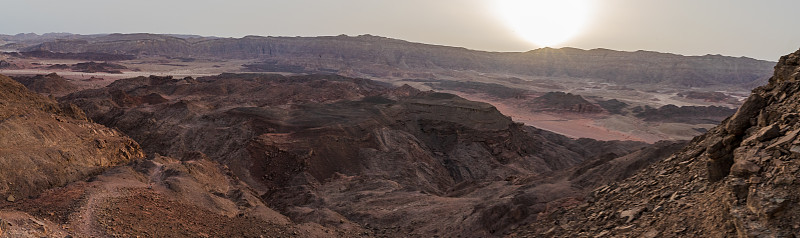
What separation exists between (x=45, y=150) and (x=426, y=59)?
14888cm

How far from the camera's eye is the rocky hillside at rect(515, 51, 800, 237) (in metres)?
6.81

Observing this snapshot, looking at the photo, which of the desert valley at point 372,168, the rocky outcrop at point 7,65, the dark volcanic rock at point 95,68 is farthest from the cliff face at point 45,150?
the rocky outcrop at point 7,65

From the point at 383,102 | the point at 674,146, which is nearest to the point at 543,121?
the point at 383,102

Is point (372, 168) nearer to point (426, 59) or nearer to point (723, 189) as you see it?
point (723, 189)

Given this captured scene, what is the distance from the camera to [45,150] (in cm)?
1576

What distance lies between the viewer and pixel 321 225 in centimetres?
1658

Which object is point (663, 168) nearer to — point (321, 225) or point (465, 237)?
point (465, 237)

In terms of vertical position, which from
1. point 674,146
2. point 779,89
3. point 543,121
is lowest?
point 543,121

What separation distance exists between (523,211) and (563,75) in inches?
6096

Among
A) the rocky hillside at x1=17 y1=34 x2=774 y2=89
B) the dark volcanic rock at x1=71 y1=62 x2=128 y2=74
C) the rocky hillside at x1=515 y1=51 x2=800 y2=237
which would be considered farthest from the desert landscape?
the rocky hillside at x1=17 y1=34 x2=774 y2=89

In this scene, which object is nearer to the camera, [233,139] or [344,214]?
[344,214]

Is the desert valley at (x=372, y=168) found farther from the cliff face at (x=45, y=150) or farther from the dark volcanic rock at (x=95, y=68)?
the dark volcanic rock at (x=95, y=68)

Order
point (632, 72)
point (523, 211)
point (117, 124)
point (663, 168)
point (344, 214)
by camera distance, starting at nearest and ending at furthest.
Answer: point (663, 168)
point (523, 211)
point (344, 214)
point (117, 124)
point (632, 72)

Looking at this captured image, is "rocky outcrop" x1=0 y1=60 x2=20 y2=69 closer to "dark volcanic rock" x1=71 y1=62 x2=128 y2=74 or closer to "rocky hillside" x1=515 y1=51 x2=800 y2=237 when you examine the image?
"dark volcanic rock" x1=71 y1=62 x2=128 y2=74
